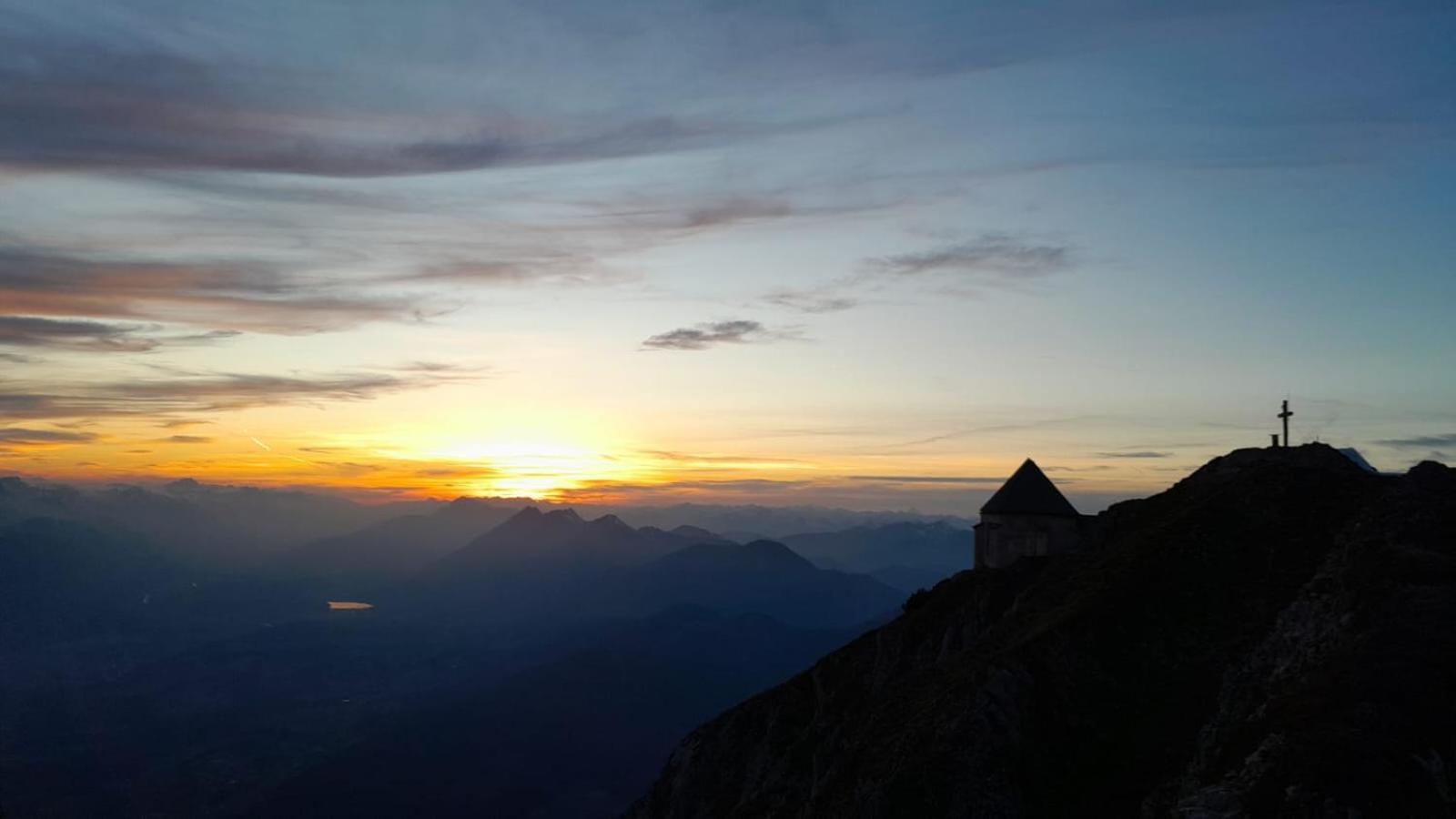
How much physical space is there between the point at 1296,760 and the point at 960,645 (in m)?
31.0

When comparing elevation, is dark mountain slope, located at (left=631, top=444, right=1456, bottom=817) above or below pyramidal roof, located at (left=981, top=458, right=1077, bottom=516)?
below

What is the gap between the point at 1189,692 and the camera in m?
40.3

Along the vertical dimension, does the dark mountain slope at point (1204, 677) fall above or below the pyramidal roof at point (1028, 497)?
below

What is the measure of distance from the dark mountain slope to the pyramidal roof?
311 inches

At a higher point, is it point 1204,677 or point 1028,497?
point 1028,497

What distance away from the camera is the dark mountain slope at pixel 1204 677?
29609 millimetres

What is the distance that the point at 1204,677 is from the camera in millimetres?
40688

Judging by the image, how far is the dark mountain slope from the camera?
97.1 feet

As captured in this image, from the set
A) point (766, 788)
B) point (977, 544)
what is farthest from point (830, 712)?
point (977, 544)

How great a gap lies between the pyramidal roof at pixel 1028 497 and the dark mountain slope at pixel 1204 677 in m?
7.91

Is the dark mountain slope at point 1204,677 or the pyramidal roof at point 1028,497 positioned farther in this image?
the pyramidal roof at point 1028,497

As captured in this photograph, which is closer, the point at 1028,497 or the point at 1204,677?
the point at 1204,677

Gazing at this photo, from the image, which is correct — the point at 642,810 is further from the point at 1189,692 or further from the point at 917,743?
the point at 1189,692

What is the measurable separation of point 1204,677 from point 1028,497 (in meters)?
28.8
